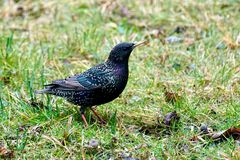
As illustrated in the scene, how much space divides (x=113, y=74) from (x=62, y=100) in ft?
2.82

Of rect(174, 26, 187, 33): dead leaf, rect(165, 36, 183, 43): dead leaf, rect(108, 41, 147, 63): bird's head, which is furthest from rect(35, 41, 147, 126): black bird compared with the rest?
rect(174, 26, 187, 33): dead leaf

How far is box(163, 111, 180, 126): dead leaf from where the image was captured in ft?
19.6

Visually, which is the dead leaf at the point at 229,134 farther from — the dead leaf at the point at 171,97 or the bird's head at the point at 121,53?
the bird's head at the point at 121,53

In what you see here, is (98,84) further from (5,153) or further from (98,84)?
(5,153)

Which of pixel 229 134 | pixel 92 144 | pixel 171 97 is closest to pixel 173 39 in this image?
pixel 171 97

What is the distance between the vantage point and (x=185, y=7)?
30.8 feet

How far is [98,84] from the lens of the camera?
20.0ft

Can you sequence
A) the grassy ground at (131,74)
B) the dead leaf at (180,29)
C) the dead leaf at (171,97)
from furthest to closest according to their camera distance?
the dead leaf at (180,29) < the dead leaf at (171,97) < the grassy ground at (131,74)

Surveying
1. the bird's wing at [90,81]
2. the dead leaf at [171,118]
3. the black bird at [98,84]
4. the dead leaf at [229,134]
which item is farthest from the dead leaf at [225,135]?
the bird's wing at [90,81]

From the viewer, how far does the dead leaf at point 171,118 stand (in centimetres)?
598

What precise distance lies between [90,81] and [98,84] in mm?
116

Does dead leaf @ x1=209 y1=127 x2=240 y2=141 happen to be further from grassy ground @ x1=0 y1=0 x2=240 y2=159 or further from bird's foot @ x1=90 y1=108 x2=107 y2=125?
bird's foot @ x1=90 y1=108 x2=107 y2=125

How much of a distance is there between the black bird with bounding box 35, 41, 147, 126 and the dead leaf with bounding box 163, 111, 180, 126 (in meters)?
0.51

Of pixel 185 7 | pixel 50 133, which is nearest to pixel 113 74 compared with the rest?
pixel 50 133
